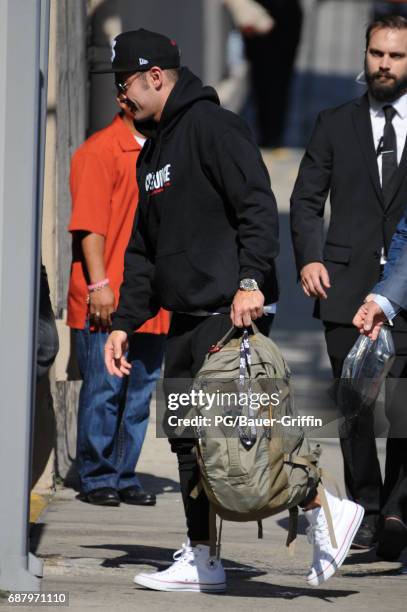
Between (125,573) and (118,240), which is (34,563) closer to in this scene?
(125,573)

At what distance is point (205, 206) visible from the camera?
5.43m

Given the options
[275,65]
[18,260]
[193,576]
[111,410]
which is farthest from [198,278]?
[275,65]

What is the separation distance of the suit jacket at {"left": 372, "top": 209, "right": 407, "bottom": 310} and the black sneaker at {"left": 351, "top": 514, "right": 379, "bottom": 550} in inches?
40.2

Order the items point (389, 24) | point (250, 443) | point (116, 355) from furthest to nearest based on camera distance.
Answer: point (389, 24) → point (116, 355) → point (250, 443)

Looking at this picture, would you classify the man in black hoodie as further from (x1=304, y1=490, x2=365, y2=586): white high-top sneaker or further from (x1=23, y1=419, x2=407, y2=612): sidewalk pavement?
(x1=23, y1=419, x2=407, y2=612): sidewalk pavement

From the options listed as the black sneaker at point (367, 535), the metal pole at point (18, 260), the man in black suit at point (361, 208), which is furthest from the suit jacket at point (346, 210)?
the metal pole at point (18, 260)

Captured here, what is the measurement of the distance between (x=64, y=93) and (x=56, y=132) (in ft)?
0.94

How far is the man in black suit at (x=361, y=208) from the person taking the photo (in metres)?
6.20

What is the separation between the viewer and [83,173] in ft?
22.6

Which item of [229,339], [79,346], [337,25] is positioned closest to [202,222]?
[229,339]

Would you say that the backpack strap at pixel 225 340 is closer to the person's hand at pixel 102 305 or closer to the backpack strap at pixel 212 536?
the backpack strap at pixel 212 536

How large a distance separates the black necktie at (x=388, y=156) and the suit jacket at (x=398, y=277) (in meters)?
0.30

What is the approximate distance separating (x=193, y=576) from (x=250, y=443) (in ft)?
2.32

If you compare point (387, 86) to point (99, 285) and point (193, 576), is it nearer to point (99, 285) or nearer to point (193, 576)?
point (99, 285)
